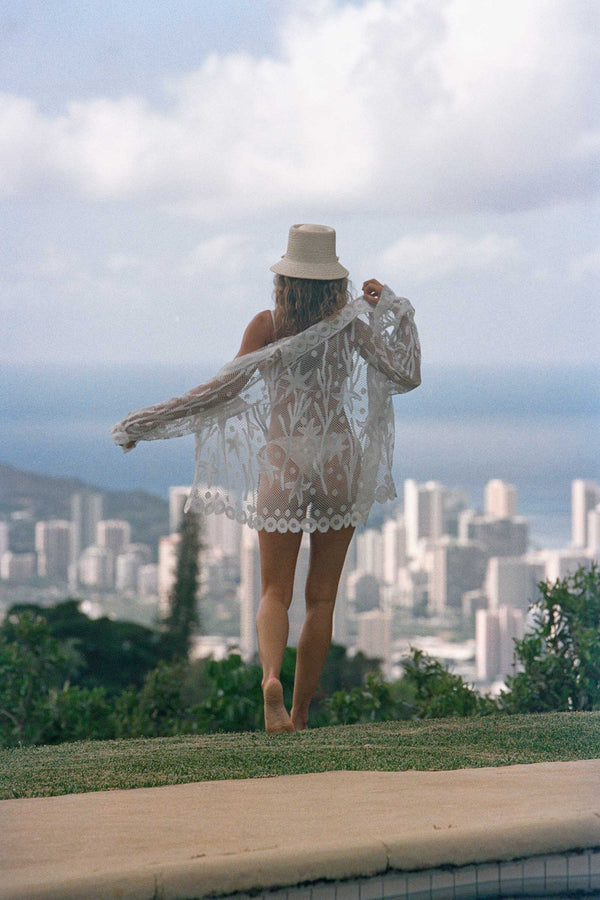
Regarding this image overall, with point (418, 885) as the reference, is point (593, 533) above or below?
above

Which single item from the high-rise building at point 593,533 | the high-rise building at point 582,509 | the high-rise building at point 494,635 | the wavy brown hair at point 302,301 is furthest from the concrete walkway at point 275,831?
the high-rise building at point 582,509

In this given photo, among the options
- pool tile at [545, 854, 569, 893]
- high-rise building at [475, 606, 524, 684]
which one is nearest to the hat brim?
pool tile at [545, 854, 569, 893]

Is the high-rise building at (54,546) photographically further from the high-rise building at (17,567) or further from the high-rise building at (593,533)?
the high-rise building at (593,533)

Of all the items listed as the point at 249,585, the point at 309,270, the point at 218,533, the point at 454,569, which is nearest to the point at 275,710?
the point at 309,270

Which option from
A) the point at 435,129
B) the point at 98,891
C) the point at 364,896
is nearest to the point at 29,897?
the point at 98,891

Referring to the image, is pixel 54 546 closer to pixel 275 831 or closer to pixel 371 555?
pixel 371 555

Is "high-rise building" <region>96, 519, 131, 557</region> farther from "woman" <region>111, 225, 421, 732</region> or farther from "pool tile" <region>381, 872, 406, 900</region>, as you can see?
"pool tile" <region>381, 872, 406, 900</region>
